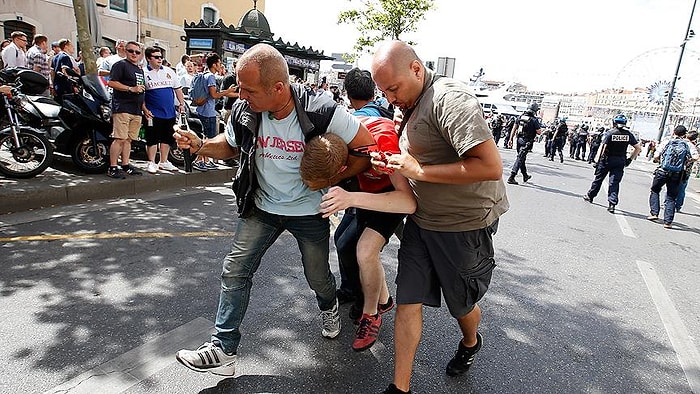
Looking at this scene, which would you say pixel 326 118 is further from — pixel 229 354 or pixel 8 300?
pixel 8 300

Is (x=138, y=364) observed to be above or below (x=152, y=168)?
below

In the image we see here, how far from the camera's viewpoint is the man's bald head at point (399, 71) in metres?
2.02

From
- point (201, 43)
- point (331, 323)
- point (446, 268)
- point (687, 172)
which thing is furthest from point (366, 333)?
point (201, 43)

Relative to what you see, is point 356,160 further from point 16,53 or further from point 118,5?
point 118,5

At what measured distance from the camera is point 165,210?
5188mm

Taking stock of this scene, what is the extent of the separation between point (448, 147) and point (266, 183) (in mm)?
939

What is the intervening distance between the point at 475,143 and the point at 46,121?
223 inches

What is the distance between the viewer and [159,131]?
6285 millimetres

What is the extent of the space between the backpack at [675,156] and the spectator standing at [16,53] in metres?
11.9

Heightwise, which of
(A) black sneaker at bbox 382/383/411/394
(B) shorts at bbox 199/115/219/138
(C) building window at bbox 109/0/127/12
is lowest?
(A) black sneaker at bbox 382/383/411/394

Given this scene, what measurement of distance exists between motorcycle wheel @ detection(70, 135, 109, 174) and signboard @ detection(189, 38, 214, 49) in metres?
13.5

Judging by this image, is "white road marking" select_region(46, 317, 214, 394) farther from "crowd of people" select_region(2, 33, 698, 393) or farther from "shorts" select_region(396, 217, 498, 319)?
"shorts" select_region(396, 217, 498, 319)

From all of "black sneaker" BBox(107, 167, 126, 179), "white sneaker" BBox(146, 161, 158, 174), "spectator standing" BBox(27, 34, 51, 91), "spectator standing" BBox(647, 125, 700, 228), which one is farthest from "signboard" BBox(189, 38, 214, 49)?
"spectator standing" BBox(647, 125, 700, 228)

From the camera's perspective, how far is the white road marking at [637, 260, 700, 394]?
9.21ft
